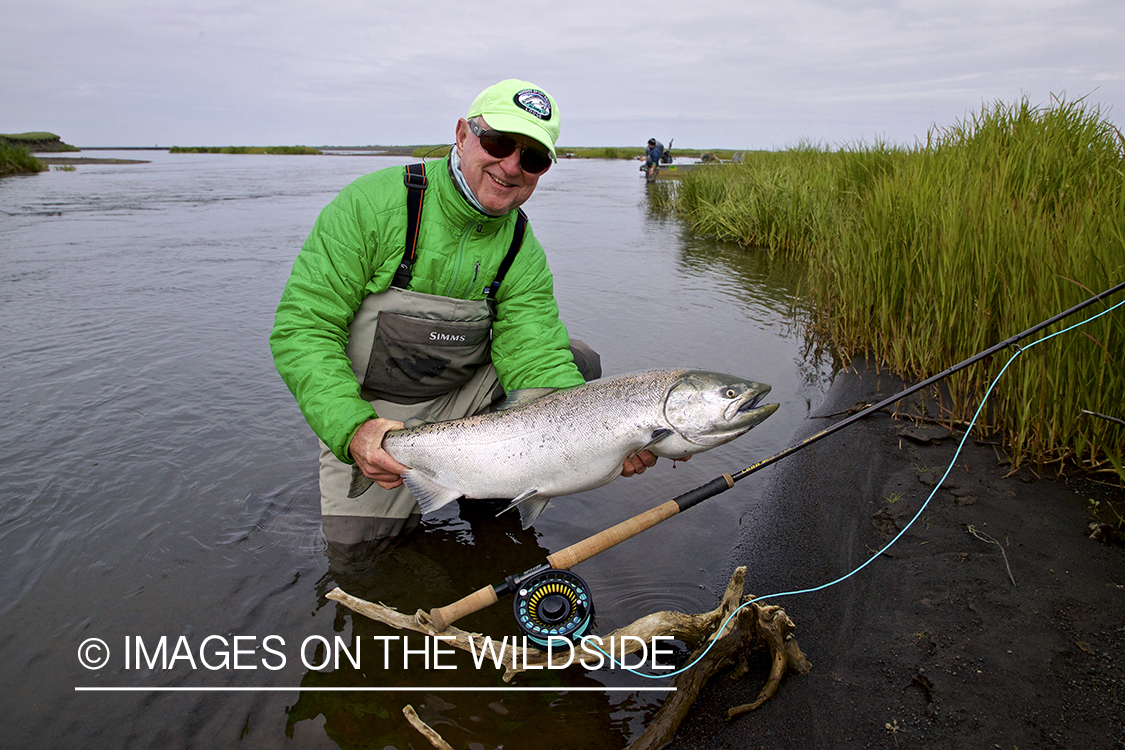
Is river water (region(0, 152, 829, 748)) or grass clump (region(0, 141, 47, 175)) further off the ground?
grass clump (region(0, 141, 47, 175))

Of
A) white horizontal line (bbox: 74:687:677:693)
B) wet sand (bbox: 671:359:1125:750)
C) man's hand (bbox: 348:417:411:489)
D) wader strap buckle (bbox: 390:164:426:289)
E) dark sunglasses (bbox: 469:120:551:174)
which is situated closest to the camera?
wet sand (bbox: 671:359:1125:750)

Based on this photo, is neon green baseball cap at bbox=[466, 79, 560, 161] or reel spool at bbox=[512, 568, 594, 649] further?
neon green baseball cap at bbox=[466, 79, 560, 161]

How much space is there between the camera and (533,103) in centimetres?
322

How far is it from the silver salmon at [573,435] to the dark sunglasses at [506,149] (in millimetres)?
1175

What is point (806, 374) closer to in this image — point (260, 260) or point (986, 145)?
point (986, 145)

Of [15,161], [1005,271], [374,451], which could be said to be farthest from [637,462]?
[15,161]

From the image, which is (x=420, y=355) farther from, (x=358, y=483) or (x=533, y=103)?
(x=533, y=103)

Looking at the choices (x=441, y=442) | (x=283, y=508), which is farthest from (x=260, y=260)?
(x=441, y=442)

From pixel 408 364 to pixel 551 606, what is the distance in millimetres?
1581

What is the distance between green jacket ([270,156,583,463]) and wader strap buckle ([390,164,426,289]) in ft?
0.10

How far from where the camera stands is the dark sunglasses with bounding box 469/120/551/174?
127 inches

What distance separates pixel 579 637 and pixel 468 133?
250 cm

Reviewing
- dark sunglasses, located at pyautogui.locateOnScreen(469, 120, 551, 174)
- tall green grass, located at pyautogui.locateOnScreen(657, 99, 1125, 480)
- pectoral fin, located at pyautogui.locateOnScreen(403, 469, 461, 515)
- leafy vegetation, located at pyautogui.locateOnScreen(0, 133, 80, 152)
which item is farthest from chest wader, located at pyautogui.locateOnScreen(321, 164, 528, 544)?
leafy vegetation, located at pyautogui.locateOnScreen(0, 133, 80, 152)

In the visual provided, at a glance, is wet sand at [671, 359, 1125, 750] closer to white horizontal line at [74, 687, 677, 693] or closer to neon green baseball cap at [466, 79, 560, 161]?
white horizontal line at [74, 687, 677, 693]
